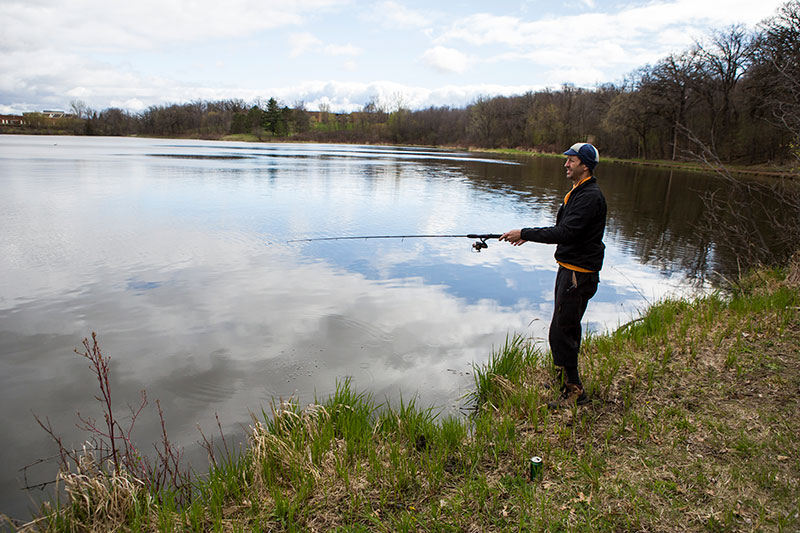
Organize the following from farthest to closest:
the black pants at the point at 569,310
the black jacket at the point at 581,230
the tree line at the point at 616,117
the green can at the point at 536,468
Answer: the tree line at the point at 616,117 → the black pants at the point at 569,310 → the black jacket at the point at 581,230 → the green can at the point at 536,468

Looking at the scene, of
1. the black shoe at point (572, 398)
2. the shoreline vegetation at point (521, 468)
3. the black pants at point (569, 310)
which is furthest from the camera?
the black shoe at point (572, 398)

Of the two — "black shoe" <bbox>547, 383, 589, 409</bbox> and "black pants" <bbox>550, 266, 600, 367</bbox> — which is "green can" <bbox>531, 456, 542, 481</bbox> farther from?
"black pants" <bbox>550, 266, 600, 367</bbox>

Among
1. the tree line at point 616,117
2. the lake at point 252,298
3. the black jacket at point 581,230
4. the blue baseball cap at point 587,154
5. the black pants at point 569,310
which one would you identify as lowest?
the lake at point 252,298

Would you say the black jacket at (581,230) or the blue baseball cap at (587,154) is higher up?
the blue baseball cap at (587,154)

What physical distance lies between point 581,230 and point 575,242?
0.13m

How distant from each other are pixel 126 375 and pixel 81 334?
153 centimetres

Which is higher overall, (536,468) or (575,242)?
(575,242)

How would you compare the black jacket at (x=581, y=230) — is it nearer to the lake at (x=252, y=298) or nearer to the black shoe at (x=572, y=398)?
the black shoe at (x=572, y=398)

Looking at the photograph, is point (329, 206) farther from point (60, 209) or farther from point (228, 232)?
point (60, 209)

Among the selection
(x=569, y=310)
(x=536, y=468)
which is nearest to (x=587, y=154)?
(x=569, y=310)

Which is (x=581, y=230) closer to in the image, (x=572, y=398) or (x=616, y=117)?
(x=572, y=398)

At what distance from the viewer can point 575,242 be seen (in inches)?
163

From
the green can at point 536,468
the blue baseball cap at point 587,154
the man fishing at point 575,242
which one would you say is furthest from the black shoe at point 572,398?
the blue baseball cap at point 587,154

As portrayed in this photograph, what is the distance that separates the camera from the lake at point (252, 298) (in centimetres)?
520
